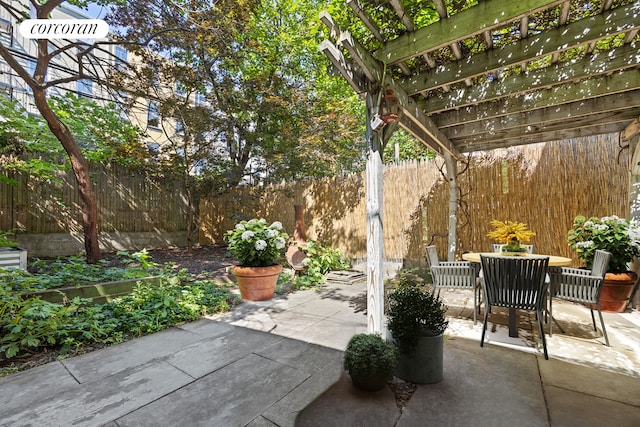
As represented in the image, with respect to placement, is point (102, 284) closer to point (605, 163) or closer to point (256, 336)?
point (256, 336)

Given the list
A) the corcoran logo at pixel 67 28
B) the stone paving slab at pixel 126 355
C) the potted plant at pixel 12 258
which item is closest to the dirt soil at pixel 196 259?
the potted plant at pixel 12 258

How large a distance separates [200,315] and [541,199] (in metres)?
5.32

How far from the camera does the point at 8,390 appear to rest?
6.20 ft

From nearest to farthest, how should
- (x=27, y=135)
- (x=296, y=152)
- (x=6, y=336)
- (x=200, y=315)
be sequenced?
(x=6, y=336), (x=200, y=315), (x=27, y=135), (x=296, y=152)

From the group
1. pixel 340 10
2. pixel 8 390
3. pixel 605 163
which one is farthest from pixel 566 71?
pixel 8 390

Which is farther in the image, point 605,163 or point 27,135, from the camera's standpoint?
point 27,135

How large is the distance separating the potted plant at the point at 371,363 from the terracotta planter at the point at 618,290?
132 inches

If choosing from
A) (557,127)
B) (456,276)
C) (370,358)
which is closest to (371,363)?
(370,358)

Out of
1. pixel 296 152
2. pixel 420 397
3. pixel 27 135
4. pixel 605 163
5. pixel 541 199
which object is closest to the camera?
pixel 420 397

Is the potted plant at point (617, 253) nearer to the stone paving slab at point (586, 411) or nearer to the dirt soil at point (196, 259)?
the stone paving slab at point (586, 411)

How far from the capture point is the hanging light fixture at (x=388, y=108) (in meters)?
2.30

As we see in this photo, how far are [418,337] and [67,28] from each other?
5195 mm

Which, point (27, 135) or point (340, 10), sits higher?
point (340, 10)

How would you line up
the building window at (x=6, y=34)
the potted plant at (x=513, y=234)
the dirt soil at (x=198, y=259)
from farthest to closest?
the building window at (x=6, y=34) < the dirt soil at (x=198, y=259) < the potted plant at (x=513, y=234)
